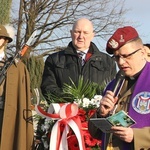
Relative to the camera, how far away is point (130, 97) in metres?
3.06

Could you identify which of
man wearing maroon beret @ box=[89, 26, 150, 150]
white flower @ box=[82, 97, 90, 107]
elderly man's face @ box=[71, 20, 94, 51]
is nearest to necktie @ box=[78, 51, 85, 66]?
elderly man's face @ box=[71, 20, 94, 51]

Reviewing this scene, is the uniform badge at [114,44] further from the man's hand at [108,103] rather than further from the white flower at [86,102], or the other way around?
the white flower at [86,102]

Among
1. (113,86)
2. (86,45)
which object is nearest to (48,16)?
(86,45)

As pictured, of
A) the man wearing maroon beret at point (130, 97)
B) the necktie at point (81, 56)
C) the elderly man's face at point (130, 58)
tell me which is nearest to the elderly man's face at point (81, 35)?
the necktie at point (81, 56)

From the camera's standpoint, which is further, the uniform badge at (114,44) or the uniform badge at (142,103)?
the uniform badge at (114,44)

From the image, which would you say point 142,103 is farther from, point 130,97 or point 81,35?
point 81,35

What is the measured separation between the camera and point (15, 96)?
5238mm

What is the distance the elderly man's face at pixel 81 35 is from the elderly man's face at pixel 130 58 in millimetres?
2284

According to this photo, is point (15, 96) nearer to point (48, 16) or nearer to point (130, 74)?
point (130, 74)

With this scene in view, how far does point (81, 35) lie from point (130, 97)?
92.3 inches

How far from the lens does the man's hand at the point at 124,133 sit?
2.85 m

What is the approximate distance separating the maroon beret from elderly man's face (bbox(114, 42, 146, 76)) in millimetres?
28

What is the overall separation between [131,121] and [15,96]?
2.57m

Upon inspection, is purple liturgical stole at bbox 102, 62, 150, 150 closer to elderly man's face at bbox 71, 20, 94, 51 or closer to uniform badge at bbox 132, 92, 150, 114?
uniform badge at bbox 132, 92, 150, 114
